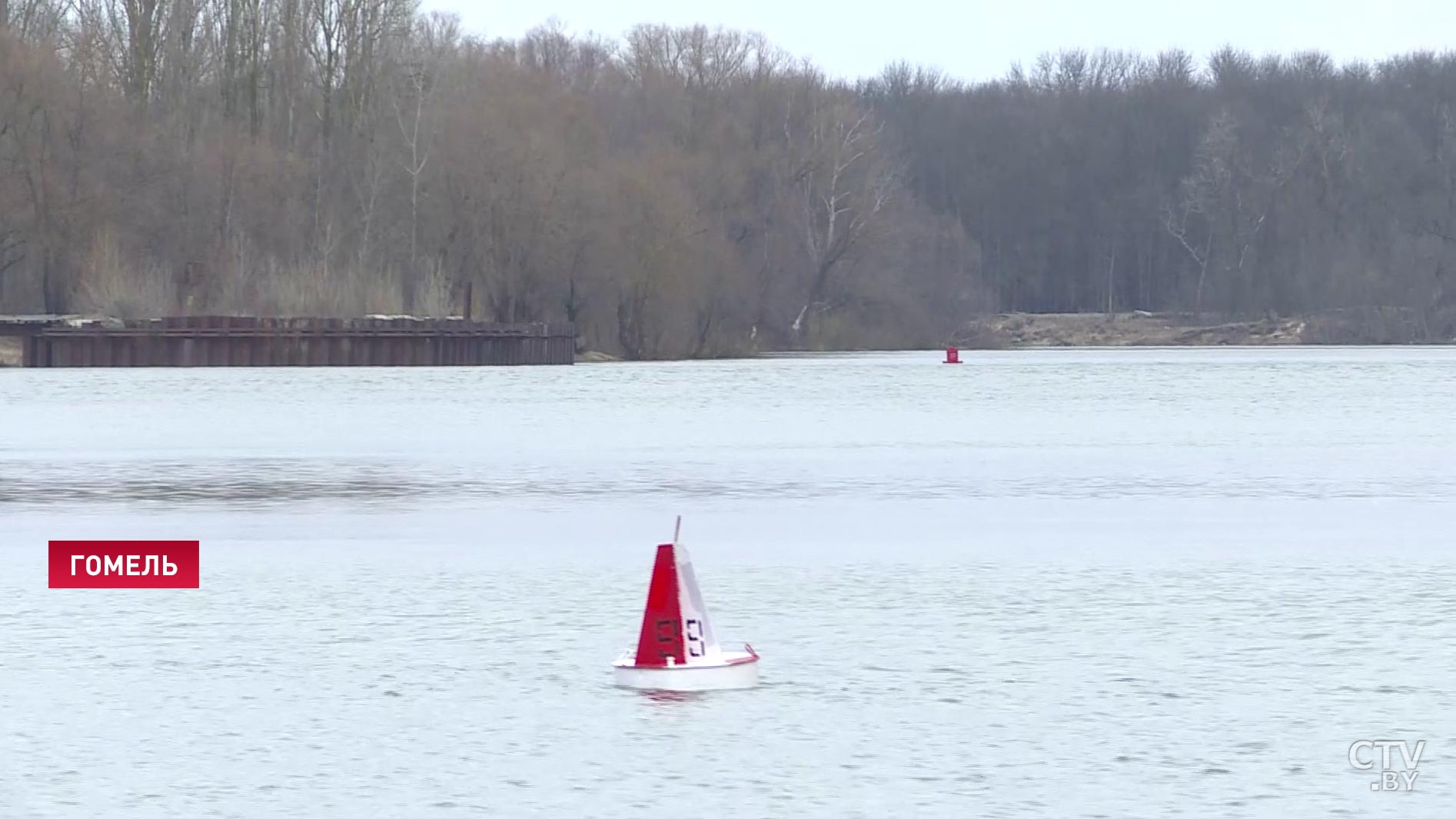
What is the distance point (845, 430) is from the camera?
118 ft

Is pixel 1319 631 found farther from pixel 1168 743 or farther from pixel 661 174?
pixel 661 174

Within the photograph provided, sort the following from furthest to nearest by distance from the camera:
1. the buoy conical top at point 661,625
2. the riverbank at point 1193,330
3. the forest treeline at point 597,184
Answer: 1. the riverbank at point 1193,330
2. the forest treeline at point 597,184
3. the buoy conical top at point 661,625

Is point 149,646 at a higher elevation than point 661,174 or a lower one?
lower

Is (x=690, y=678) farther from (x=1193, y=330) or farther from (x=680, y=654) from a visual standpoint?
(x=1193, y=330)

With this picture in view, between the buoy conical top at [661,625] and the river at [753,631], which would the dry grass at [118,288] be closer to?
the river at [753,631]

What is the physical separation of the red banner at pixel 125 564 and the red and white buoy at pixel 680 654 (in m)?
5.27

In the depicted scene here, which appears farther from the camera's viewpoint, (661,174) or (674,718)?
(661,174)

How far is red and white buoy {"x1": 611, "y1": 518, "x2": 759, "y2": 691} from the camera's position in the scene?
11312mm

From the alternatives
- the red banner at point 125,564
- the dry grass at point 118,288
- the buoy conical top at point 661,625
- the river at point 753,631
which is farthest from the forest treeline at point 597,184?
the buoy conical top at point 661,625

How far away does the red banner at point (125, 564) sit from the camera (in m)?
16.0

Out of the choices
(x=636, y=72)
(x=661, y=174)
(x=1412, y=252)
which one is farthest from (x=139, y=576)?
(x=1412, y=252)

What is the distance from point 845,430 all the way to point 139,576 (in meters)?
20.1

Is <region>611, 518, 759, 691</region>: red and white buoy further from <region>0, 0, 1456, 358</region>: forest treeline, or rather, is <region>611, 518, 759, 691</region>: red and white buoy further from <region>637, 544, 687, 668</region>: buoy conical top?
<region>0, 0, 1456, 358</region>: forest treeline

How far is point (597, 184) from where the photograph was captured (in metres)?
81.4
